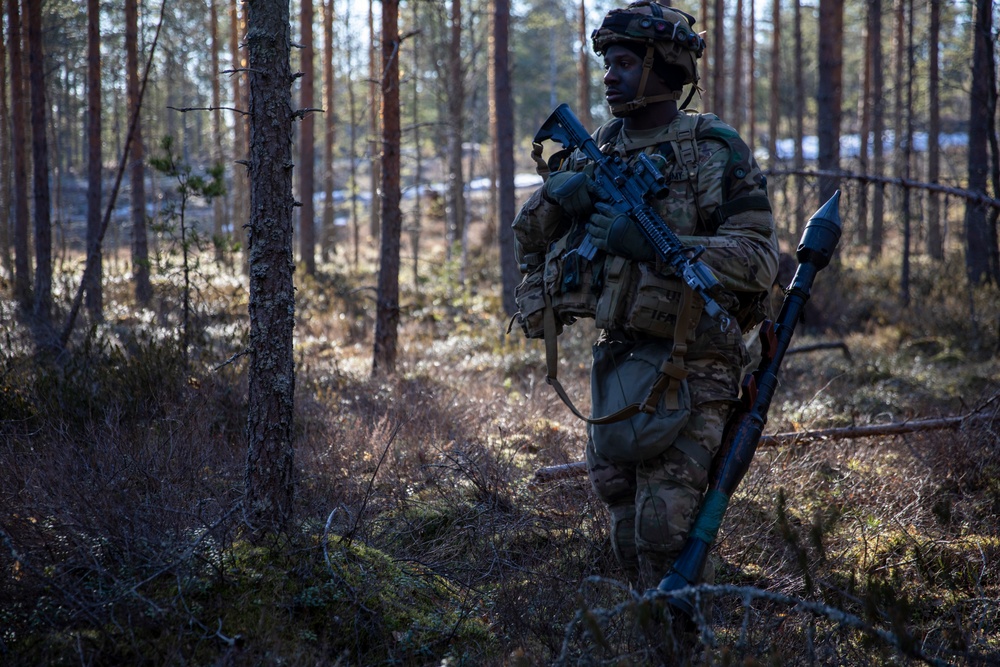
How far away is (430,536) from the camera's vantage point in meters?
3.80

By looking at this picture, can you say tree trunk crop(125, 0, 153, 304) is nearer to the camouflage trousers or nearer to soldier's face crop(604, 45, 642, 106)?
soldier's face crop(604, 45, 642, 106)

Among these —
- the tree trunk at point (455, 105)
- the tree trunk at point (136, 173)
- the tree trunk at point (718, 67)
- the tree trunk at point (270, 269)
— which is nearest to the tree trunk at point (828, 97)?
the tree trunk at point (718, 67)

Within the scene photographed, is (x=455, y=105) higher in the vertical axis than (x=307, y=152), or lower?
higher

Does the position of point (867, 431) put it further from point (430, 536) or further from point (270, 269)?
point (270, 269)

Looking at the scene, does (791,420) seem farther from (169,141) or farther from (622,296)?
(169,141)

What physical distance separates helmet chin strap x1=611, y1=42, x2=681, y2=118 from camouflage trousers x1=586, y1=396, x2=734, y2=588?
3.88 ft

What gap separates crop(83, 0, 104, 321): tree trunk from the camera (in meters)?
10.7

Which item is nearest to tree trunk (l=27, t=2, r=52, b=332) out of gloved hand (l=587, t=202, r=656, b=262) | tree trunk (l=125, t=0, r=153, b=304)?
tree trunk (l=125, t=0, r=153, b=304)

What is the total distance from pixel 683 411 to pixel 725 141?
1032mm

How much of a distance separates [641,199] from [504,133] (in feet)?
32.5

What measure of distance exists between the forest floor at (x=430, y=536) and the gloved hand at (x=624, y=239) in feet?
3.15

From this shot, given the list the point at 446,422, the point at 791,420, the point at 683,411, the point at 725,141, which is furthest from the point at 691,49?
the point at 791,420

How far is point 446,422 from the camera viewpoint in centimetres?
546

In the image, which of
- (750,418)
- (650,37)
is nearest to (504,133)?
(650,37)
